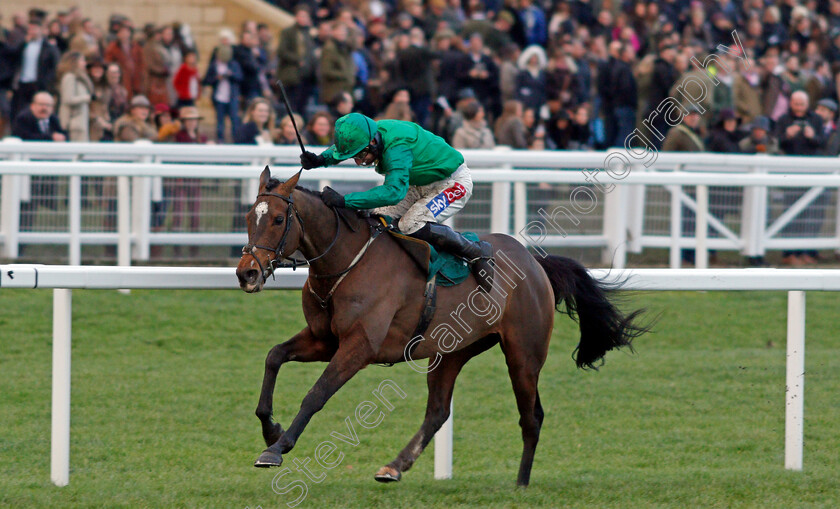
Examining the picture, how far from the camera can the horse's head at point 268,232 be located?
436cm

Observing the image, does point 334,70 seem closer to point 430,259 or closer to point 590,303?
point 590,303

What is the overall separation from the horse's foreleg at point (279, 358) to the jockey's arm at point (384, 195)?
550 mm

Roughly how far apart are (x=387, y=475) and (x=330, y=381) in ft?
1.56

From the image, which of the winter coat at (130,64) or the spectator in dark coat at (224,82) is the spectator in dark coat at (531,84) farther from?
the winter coat at (130,64)

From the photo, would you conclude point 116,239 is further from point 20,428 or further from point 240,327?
point 20,428

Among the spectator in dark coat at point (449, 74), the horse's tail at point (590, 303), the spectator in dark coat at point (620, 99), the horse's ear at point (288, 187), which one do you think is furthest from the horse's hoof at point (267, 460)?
the spectator in dark coat at point (620, 99)

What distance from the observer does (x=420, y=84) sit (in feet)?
42.3

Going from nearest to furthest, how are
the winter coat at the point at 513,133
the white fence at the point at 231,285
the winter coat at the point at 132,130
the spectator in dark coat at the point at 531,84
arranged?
the white fence at the point at 231,285, the winter coat at the point at 132,130, the winter coat at the point at 513,133, the spectator in dark coat at the point at 531,84

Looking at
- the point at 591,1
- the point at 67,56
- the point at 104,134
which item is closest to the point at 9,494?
the point at 104,134

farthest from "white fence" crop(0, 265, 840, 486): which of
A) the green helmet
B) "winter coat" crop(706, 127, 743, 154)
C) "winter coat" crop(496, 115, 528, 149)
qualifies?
"winter coat" crop(706, 127, 743, 154)

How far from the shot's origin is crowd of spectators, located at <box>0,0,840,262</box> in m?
11.2

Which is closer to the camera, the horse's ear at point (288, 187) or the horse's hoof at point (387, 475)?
the horse's ear at point (288, 187)

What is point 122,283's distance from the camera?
477 centimetres

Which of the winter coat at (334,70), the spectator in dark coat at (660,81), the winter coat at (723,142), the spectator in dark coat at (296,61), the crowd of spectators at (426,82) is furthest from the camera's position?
the spectator in dark coat at (660,81)
